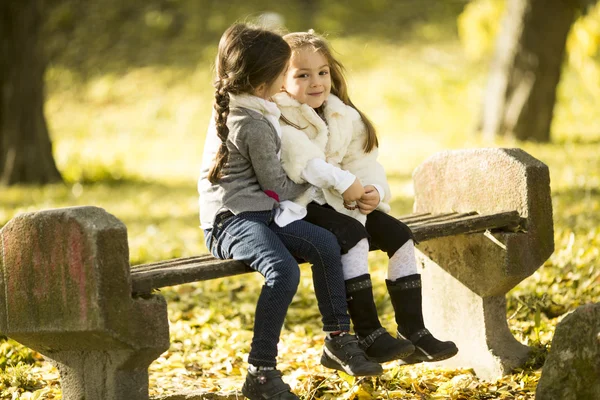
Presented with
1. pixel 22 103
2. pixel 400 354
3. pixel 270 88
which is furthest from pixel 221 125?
pixel 22 103

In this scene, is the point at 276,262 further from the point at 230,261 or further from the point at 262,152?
the point at 262,152

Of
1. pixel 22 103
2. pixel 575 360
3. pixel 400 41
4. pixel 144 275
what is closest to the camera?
pixel 144 275

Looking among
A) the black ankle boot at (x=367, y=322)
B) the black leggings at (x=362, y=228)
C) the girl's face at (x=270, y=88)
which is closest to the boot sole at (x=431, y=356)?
the black ankle boot at (x=367, y=322)

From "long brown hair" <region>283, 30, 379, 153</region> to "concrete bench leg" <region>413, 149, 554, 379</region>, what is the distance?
1.96 ft

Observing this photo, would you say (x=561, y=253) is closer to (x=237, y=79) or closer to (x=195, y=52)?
(x=237, y=79)

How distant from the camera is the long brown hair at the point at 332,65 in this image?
375cm

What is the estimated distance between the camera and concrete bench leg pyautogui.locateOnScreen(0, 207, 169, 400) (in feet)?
9.37

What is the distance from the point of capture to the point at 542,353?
164 inches

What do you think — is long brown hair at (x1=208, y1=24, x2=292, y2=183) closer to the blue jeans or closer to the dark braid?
the dark braid

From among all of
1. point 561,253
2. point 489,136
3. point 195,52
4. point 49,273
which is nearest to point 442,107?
point 489,136

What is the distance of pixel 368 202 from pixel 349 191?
0.45ft

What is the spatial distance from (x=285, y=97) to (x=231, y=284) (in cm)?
261

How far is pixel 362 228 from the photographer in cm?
348

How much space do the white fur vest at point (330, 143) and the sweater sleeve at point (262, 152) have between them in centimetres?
15
